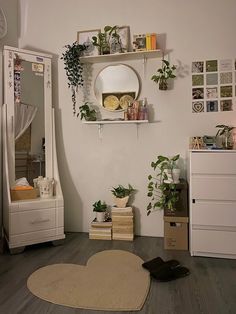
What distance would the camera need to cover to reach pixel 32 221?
262 cm

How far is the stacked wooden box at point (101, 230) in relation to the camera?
9.50ft

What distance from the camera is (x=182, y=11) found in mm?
2865

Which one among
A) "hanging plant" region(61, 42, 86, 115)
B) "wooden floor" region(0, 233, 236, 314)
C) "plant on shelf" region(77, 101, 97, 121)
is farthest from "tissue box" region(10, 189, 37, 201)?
"hanging plant" region(61, 42, 86, 115)

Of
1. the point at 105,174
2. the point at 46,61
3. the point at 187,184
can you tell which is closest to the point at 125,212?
the point at 105,174

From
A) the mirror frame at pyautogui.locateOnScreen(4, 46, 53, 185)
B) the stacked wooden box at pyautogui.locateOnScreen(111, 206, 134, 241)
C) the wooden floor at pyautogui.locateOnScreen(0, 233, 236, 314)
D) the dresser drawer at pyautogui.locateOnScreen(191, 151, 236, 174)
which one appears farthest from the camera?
the stacked wooden box at pyautogui.locateOnScreen(111, 206, 134, 241)

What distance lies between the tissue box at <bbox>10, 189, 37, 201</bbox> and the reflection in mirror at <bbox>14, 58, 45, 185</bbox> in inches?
7.6

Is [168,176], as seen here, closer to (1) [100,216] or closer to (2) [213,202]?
(2) [213,202]

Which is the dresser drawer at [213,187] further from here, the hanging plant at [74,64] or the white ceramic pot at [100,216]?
the hanging plant at [74,64]

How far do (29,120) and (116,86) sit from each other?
3.44 feet

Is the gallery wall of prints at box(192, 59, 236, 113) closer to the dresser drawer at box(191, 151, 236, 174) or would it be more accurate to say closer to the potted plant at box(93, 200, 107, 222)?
the dresser drawer at box(191, 151, 236, 174)

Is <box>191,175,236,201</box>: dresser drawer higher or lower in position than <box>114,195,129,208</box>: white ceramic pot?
higher

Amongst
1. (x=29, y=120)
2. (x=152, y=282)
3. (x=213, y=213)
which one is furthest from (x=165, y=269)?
(x=29, y=120)

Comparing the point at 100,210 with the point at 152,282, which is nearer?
the point at 152,282

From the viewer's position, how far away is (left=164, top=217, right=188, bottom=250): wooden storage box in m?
2.58
